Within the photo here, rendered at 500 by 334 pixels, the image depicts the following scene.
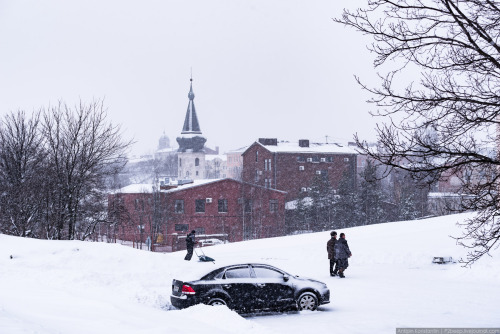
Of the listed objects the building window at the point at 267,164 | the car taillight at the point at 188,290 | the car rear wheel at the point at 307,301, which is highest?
the building window at the point at 267,164

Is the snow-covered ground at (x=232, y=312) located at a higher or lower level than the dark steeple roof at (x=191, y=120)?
lower

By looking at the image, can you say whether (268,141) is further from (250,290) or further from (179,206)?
(250,290)

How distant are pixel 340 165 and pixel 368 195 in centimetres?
1706

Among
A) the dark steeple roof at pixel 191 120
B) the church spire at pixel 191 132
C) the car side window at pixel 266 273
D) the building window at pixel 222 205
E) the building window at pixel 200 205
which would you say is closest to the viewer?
the car side window at pixel 266 273

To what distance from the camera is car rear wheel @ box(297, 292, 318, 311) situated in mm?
13812

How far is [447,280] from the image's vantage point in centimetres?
1998

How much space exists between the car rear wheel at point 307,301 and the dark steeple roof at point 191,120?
11029 centimetres

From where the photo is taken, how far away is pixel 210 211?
64688 mm

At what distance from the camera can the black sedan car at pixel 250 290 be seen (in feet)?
43.5

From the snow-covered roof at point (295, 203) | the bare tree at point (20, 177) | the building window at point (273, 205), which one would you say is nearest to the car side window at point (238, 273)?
the bare tree at point (20, 177)

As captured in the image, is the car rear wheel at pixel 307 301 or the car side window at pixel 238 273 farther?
the car rear wheel at pixel 307 301

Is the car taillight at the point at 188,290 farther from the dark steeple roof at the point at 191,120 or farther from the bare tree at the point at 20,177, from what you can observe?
the dark steeple roof at the point at 191,120

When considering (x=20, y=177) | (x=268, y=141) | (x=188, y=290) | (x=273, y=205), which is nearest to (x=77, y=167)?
(x=20, y=177)

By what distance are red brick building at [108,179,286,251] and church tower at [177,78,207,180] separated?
5644 centimetres
